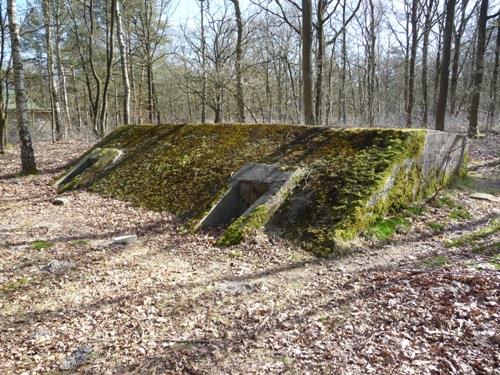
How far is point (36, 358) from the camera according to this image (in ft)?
11.4

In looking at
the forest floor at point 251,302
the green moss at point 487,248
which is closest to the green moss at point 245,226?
the forest floor at point 251,302

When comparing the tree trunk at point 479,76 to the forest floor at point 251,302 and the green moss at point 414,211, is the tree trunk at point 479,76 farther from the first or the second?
the green moss at point 414,211

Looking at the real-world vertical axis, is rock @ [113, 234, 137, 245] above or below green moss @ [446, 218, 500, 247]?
below

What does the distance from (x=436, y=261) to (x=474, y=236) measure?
4.09 feet

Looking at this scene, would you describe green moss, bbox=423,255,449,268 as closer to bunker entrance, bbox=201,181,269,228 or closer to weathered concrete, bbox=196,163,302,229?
weathered concrete, bbox=196,163,302,229

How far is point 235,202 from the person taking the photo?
290 inches

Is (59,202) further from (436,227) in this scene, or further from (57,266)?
(436,227)

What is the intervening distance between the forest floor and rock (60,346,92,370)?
13mm

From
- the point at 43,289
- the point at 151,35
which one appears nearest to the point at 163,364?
the point at 43,289

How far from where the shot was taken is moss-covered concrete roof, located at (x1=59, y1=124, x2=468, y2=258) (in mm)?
6078

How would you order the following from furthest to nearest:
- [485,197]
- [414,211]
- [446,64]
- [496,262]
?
1. [446,64]
2. [485,197]
3. [414,211]
4. [496,262]

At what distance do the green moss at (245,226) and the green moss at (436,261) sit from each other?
2467 mm

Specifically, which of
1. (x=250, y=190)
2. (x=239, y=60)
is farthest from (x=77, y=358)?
(x=239, y=60)

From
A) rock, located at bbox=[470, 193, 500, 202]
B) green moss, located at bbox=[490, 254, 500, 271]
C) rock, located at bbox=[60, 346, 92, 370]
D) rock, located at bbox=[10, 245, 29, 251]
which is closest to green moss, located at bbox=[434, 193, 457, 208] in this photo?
rock, located at bbox=[470, 193, 500, 202]
